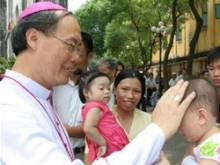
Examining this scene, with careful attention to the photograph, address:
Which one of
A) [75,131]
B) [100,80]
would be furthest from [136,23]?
[75,131]

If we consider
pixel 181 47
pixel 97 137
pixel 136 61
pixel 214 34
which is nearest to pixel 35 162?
pixel 97 137

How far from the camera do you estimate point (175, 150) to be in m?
9.84

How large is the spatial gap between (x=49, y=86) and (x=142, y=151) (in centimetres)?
54

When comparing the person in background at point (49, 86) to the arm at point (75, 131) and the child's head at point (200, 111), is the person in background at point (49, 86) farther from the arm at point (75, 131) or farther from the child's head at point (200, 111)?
the arm at point (75, 131)

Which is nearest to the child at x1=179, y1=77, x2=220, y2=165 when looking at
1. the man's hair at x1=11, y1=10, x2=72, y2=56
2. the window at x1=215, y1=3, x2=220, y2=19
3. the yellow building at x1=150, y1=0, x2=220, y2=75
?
the man's hair at x1=11, y1=10, x2=72, y2=56

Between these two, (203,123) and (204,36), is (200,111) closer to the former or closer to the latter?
(203,123)

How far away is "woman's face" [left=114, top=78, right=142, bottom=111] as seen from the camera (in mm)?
3830

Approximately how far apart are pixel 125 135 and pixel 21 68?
5.70ft

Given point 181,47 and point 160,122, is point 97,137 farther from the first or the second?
point 181,47

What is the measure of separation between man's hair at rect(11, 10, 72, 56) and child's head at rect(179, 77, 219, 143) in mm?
763

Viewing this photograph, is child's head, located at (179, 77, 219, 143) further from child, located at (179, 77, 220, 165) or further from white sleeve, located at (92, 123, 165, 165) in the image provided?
white sleeve, located at (92, 123, 165, 165)

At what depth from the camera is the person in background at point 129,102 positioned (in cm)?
383

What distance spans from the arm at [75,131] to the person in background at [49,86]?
52.2 inches

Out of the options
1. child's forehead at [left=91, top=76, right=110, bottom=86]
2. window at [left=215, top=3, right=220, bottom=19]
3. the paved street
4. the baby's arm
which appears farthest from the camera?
window at [left=215, top=3, right=220, bottom=19]
